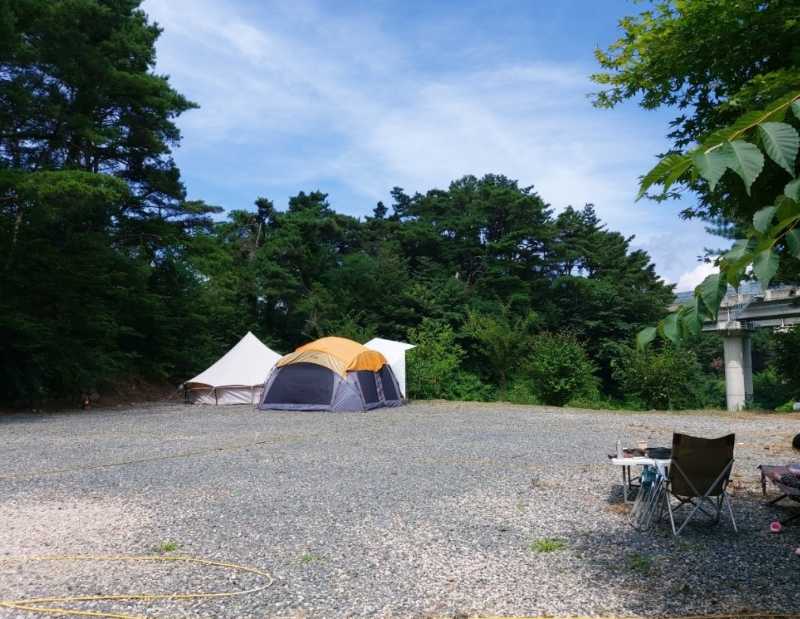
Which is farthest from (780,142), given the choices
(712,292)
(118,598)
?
(118,598)

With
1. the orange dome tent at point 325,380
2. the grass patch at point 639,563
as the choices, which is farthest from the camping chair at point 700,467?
the orange dome tent at point 325,380

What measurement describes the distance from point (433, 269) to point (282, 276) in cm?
788

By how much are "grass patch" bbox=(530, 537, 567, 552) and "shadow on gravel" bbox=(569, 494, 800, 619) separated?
0.24ft

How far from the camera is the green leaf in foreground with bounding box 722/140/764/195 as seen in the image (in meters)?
1.25

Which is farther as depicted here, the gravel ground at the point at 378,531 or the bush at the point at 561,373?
the bush at the point at 561,373

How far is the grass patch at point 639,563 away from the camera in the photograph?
12.0ft

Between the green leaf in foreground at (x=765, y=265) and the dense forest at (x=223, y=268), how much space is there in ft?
44.1

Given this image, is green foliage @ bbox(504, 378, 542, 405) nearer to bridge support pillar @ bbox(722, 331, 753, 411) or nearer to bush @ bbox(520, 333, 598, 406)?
bush @ bbox(520, 333, 598, 406)

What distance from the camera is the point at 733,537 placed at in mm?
4316

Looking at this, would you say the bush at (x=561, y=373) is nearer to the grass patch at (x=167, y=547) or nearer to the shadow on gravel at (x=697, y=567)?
the shadow on gravel at (x=697, y=567)

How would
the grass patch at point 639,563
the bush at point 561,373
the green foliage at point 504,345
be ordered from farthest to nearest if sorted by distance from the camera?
the green foliage at point 504,345 → the bush at point 561,373 → the grass patch at point 639,563

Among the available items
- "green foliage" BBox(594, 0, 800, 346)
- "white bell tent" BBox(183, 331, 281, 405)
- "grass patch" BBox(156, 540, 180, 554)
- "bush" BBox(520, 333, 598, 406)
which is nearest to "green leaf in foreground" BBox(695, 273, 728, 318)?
"green foliage" BBox(594, 0, 800, 346)

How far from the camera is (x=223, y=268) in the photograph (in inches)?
799

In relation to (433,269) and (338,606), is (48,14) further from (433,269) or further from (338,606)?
(433,269)
